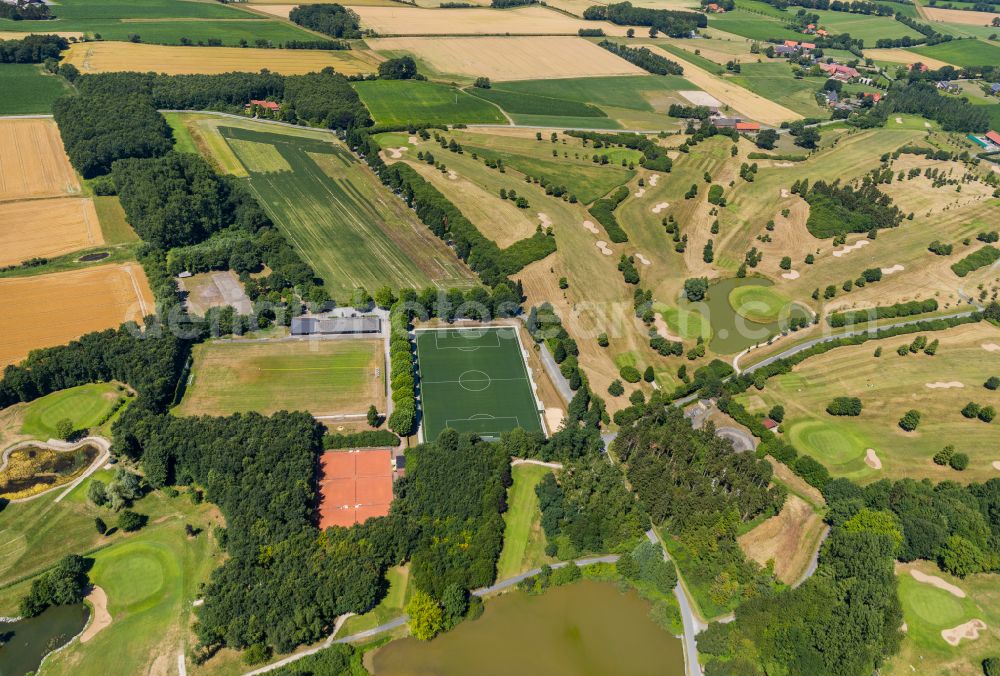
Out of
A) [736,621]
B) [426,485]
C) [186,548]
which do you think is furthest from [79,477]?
[736,621]

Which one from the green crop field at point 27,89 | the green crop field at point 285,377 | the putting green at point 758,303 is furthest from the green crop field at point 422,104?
the green crop field at point 285,377

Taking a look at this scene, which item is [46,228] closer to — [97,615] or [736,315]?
[97,615]

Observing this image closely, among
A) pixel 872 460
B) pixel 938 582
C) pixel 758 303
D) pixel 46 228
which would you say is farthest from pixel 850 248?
pixel 46 228

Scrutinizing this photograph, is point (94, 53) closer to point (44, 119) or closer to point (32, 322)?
point (44, 119)

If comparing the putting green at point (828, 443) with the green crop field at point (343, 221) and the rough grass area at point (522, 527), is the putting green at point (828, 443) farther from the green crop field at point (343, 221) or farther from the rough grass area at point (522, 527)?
the green crop field at point (343, 221)

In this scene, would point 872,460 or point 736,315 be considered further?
point 736,315
